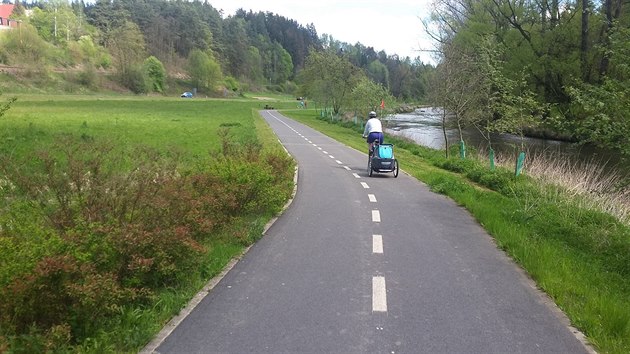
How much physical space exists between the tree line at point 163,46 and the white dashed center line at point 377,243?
5258cm

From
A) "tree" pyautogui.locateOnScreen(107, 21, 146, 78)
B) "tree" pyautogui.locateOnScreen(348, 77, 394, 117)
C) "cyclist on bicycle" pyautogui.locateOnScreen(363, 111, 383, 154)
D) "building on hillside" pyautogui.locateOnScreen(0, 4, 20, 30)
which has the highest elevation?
"building on hillside" pyautogui.locateOnScreen(0, 4, 20, 30)

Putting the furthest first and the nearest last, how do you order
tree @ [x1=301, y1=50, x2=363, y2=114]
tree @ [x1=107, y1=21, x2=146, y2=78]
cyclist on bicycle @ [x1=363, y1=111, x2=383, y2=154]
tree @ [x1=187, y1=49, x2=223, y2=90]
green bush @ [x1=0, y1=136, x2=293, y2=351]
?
tree @ [x1=187, y1=49, x2=223, y2=90] → tree @ [x1=107, y1=21, x2=146, y2=78] → tree @ [x1=301, y1=50, x2=363, y2=114] → cyclist on bicycle @ [x1=363, y1=111, x2=383, y2=154] → green bush @ [x1=0, y1=136, x2=293, y2=351]

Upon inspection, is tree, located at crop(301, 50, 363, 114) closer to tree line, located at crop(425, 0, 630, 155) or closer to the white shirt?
tree line, located at crop(425, 0, 630, 155)

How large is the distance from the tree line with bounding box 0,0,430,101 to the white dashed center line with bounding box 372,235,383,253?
173 ft

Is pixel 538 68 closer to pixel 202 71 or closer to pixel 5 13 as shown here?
pixel 202 71

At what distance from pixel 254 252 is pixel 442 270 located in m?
2.69

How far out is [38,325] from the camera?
4125mm

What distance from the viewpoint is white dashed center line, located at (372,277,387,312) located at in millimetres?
5133

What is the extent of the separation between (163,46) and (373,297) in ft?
437

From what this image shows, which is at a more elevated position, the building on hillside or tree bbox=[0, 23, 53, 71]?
the building on hillside

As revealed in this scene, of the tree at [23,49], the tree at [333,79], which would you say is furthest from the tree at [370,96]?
the tree at [23,49]

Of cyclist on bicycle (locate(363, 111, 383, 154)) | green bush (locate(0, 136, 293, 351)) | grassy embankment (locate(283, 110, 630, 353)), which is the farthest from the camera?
cyclist on bicycle (locate(363, 111, 383, 154))

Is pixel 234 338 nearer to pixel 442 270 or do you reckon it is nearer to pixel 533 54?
pixel 442 270

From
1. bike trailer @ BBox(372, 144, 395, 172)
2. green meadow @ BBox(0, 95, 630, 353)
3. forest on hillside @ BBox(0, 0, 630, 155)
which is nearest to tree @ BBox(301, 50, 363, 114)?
forest on hillside @ BBox(0, 0, 630, 155)
